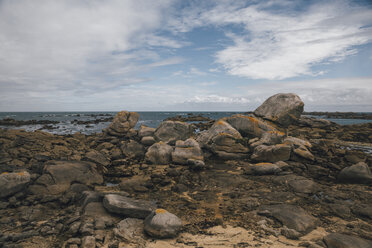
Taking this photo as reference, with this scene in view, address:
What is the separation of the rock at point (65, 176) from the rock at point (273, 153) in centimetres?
898

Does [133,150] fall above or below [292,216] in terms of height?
above

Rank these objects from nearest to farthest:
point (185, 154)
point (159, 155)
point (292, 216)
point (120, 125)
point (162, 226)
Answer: point (162, 226) < point (292, 216) < point (185, 154) < point (159, 155) < point (120, 125)

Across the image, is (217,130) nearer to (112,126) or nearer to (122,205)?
(122,205)

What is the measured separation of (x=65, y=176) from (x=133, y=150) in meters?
6.68

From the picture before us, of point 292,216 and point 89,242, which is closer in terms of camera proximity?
point 89,242

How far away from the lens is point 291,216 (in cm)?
600

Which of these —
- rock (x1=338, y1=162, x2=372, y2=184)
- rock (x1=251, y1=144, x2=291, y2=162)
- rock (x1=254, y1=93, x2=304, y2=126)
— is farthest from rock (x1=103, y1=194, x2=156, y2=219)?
rock (x1=254, y1=93, x2=304, y2=126)

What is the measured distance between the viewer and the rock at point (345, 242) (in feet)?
14.9

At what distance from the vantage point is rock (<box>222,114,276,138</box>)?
1546 cm

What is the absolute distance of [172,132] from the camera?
17.2 metres

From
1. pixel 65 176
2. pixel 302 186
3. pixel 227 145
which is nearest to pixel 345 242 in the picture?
pixel 302 186

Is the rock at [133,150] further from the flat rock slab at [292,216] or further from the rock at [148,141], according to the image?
the flat rock slab at [292,216]

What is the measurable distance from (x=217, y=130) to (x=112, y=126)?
470 inches

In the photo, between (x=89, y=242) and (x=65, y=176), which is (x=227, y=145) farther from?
(x=89, y=242)
